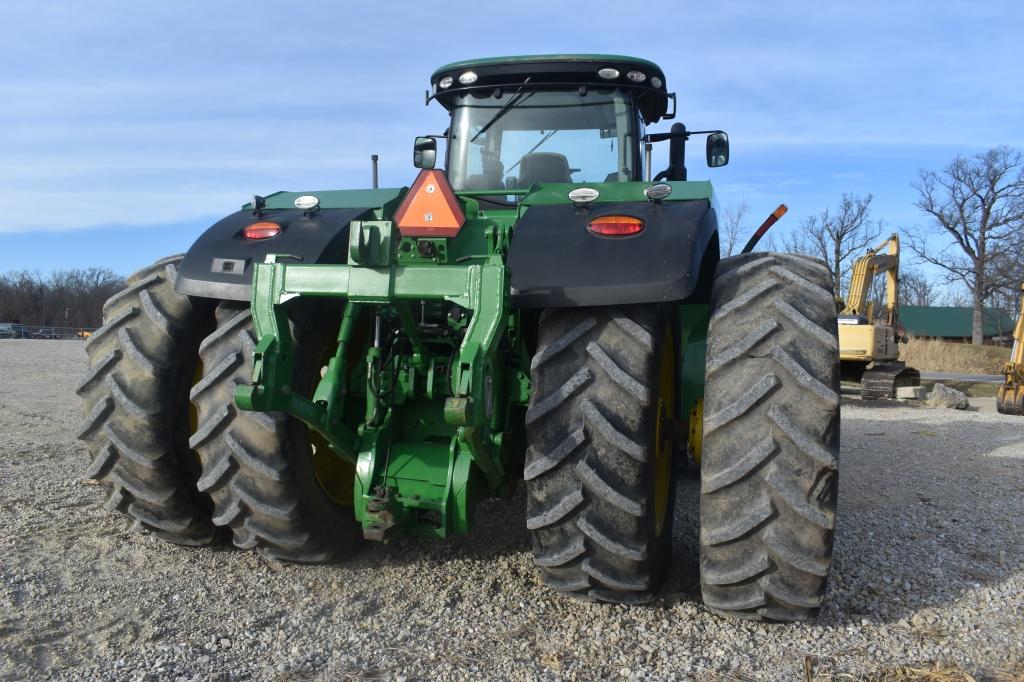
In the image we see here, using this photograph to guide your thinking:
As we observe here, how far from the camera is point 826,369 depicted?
2754mm

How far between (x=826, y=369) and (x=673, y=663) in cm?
111

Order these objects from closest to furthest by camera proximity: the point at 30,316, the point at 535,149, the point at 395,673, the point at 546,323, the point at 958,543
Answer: the point at 395,673, the point at 546,323, the point at 958,543, the point at 535,149, the point at 30,316

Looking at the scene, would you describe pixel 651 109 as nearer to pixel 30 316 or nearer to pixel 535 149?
pixel 535 149

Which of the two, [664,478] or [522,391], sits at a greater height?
[522,391]

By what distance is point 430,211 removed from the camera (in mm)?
3068

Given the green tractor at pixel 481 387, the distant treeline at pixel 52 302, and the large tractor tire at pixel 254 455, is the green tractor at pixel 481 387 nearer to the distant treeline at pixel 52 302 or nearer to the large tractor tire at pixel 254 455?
the large tractor tire at pixel 254 455

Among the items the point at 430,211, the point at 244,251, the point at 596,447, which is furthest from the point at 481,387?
the point at 244,251

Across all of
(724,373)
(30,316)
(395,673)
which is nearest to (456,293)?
(724,373)

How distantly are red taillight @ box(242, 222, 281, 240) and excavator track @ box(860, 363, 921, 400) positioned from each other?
14.0m

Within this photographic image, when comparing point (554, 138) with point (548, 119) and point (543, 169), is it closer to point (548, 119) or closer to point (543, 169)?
point (548, 119)

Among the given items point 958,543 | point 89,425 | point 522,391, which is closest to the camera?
point 522,391

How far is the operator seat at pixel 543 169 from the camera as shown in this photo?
468 cm

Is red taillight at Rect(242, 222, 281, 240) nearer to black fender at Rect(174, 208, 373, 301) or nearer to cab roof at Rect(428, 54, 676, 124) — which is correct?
black fender at Rect(174, 208, 373, 301)

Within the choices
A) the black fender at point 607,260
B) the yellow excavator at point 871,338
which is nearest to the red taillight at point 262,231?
the black fender at point 607,260
